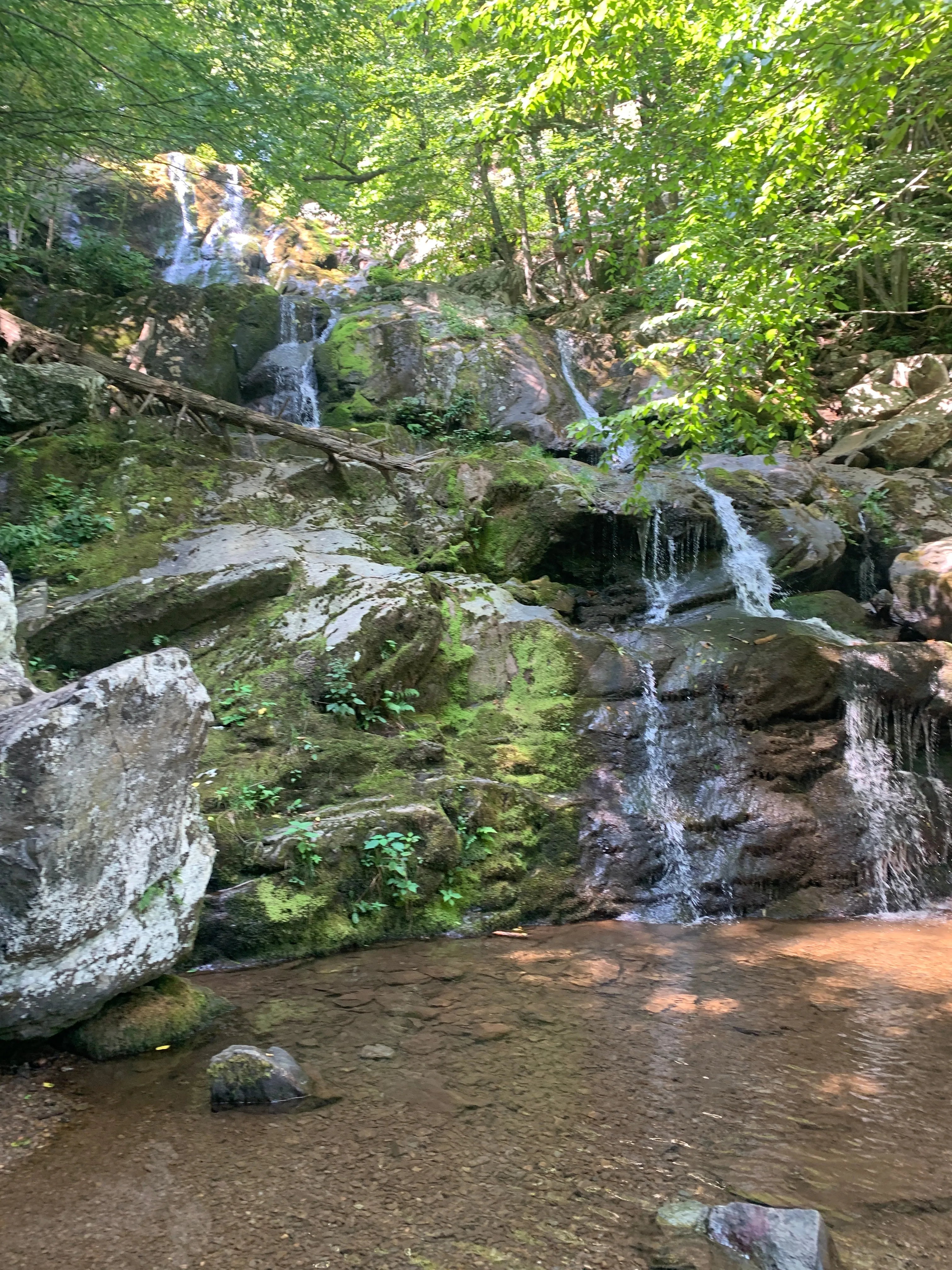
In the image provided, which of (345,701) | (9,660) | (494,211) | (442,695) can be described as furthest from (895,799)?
(494,211)

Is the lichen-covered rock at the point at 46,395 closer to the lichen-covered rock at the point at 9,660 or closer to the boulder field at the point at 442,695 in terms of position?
the boulder field at the point at 442,695

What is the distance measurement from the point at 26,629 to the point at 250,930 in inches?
147

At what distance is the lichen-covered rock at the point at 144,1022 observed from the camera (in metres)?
3.97

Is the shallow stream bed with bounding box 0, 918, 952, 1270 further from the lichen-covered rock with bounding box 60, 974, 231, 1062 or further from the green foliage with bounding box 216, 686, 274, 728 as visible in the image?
the green foliage with bounding box 216, 686, 274, 728

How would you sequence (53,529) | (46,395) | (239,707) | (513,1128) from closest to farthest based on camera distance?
(513,1128), (239,707), (53,529), (46,395)

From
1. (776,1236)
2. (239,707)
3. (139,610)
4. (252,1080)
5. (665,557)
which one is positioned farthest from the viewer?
(665,557)

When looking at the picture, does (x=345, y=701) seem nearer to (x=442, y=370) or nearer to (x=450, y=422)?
(x=450, y=422)

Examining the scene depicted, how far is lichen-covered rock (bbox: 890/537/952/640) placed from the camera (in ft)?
30.5

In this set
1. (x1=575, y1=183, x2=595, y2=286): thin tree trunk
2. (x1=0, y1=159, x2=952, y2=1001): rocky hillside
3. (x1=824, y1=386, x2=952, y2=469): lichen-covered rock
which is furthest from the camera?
(x1=824, y1=386, x2=952, y2=469): lichen-covered rock

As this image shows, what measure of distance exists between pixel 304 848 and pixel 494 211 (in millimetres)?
17475

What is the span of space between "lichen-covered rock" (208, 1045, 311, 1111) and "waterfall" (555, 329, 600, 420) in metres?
12.8

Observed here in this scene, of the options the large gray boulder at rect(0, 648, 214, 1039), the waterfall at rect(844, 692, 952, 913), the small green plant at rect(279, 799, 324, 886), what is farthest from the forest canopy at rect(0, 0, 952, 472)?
the large gray boulder at rect(0, 648, 214, 1039)

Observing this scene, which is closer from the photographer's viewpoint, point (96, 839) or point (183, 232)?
A: point (96, 839)

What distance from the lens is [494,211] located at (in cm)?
1900
